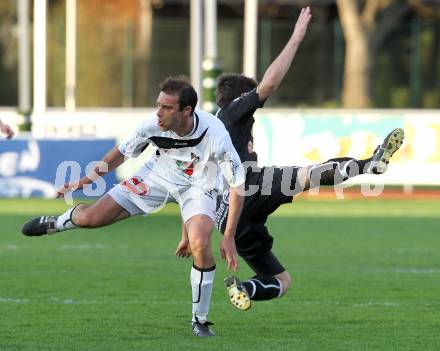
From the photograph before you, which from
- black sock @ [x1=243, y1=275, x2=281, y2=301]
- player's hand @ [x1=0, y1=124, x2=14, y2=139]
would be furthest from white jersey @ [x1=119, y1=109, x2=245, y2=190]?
player's hand @ [x1=0, y1=124, x2=14, y2=139]

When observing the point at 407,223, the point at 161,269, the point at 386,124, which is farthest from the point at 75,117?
the point at 161,269

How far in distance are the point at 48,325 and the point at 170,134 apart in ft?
5.50

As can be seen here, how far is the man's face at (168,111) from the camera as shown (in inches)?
347

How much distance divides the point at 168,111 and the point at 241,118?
2.68 feet

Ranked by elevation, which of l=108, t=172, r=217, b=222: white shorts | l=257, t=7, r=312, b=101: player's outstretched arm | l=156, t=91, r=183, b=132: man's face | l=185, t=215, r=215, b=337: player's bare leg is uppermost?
l=257, t=7, r=312, b=101: player's outstretched arm

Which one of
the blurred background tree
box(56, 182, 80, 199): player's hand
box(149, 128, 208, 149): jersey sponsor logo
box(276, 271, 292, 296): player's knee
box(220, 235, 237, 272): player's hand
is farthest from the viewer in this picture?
the blurred background tree

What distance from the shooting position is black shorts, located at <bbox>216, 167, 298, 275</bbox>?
9.58 m

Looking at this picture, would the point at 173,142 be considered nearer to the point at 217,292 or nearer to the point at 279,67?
the point at 279,67

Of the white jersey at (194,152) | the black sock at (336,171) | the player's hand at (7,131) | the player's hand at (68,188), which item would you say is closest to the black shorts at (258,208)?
the black sock at (336,171)

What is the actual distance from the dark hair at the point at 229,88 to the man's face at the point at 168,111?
0.90 m

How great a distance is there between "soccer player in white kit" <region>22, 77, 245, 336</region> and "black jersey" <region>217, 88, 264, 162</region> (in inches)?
14.9

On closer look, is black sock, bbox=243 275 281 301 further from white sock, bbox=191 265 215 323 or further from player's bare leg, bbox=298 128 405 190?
player's bare leg, bbox=298 128 405 190

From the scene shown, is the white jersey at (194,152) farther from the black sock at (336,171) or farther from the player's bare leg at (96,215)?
the black sock at (336,171)

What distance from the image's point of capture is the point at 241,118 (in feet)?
31.0
